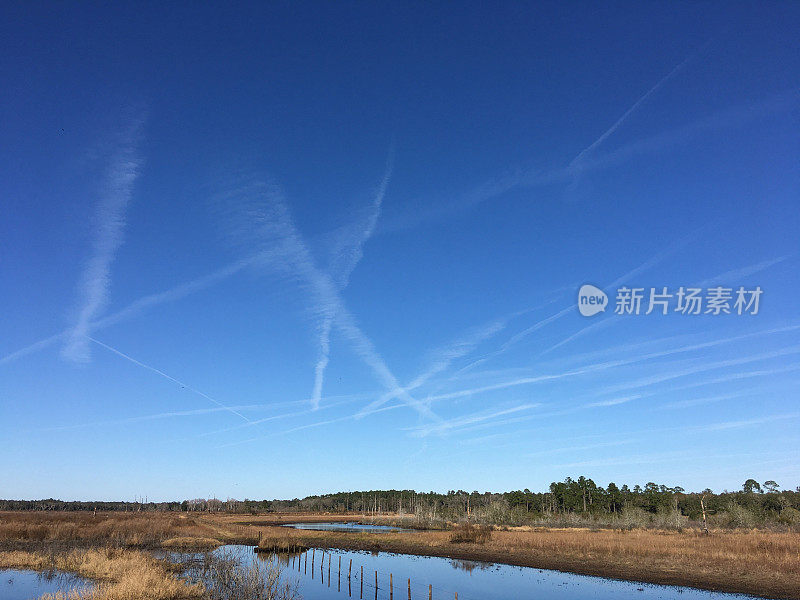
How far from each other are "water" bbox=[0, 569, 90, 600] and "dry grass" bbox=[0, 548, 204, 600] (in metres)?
1.28

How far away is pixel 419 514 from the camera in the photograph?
139 metres

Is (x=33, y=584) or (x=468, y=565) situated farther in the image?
(x=468, y=565)

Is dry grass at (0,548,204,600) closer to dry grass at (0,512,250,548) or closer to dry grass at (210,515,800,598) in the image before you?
dry grass at (0,512,250,548)

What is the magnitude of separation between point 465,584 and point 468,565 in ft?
39.8

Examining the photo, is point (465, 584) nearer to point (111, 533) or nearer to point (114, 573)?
point (114, 573)

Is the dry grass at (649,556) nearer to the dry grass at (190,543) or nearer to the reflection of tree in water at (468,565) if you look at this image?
the reflection of tree in water at (468,565)

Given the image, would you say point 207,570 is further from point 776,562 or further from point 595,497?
point 595,497

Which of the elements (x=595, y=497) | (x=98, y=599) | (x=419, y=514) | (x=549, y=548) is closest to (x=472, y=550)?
(x=549, y=548)

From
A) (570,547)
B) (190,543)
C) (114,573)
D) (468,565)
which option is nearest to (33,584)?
(114,573)

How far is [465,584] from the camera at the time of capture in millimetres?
45375

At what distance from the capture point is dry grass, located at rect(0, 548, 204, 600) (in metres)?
28.4

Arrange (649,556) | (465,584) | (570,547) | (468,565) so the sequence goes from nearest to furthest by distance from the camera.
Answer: (465,584) → (649,556) → (468,565) → (570,547)

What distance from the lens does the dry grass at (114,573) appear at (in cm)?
2836

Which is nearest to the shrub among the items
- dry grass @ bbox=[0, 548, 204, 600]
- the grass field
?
the grass field
